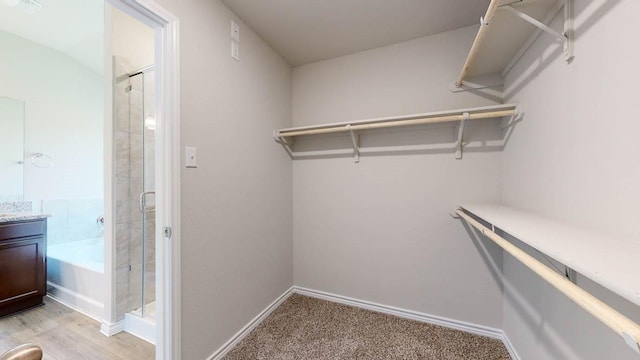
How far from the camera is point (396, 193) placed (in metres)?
1.95

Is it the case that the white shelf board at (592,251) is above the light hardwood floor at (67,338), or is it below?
above

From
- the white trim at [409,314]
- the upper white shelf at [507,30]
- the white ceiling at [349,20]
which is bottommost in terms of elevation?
→ the white trim at [409,314]

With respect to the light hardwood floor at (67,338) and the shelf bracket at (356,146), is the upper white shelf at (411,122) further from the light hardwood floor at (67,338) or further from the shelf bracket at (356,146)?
the light hardwood floor at (67,338)

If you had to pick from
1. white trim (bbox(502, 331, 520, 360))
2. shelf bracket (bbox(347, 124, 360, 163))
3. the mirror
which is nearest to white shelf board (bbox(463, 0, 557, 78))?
shelf bracket (bbox(347, 124, 360, 163))

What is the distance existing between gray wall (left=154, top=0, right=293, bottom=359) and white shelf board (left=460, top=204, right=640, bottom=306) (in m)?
1.49

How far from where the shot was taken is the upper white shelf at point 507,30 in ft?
3.23

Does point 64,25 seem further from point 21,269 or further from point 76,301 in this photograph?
point 76,301

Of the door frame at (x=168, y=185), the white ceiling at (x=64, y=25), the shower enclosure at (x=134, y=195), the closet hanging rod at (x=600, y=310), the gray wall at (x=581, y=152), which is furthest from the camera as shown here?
the white ceiling at (x=64, y=25)

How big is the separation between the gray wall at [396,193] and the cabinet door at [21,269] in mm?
2362

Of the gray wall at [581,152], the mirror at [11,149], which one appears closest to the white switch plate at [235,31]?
the gray wall at [581,152]

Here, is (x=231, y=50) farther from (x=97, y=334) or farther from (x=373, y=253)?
(x=97, y=334)

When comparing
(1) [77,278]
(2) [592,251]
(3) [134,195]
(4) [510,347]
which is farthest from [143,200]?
(4) [510,347]

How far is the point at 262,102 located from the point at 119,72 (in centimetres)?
113

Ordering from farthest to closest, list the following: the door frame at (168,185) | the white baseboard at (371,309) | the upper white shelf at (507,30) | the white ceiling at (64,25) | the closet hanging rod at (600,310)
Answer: the white ceiling at (64,25)
the white baseboard at (371,309)
the door frame at (168,185)
the upper white shelf at (507,30)
the closet hanging rod at (600,310)
